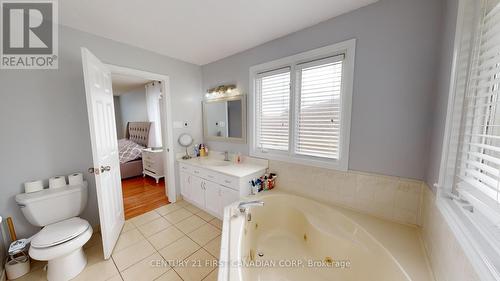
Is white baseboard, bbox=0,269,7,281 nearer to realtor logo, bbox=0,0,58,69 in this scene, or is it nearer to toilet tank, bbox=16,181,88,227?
toilet tank, bbox=16,181,88,227

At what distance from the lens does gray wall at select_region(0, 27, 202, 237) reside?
5.01 ft

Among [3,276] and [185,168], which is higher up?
[185,168]

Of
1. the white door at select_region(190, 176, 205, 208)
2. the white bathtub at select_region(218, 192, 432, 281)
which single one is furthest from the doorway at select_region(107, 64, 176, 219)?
the white bathtub at select_region(218, 192, 432, 281)

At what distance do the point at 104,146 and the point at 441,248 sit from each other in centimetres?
272

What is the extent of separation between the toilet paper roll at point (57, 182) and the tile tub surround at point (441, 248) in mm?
2971

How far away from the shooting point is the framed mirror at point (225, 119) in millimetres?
2539

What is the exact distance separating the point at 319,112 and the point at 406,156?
0.83m

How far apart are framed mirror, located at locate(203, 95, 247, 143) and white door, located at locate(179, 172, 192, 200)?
749 millimetres

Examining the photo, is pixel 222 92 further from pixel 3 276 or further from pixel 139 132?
pixel 139 132

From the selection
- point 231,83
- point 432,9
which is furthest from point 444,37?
point 231,83

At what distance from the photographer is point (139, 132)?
4863 mm

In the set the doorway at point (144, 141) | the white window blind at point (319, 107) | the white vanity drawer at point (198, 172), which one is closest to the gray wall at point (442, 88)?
the white window blind at point (319, 107)

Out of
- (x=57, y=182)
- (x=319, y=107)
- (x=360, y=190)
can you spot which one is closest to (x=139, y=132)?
(x=57, y=182)

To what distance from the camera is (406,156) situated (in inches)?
55.6
